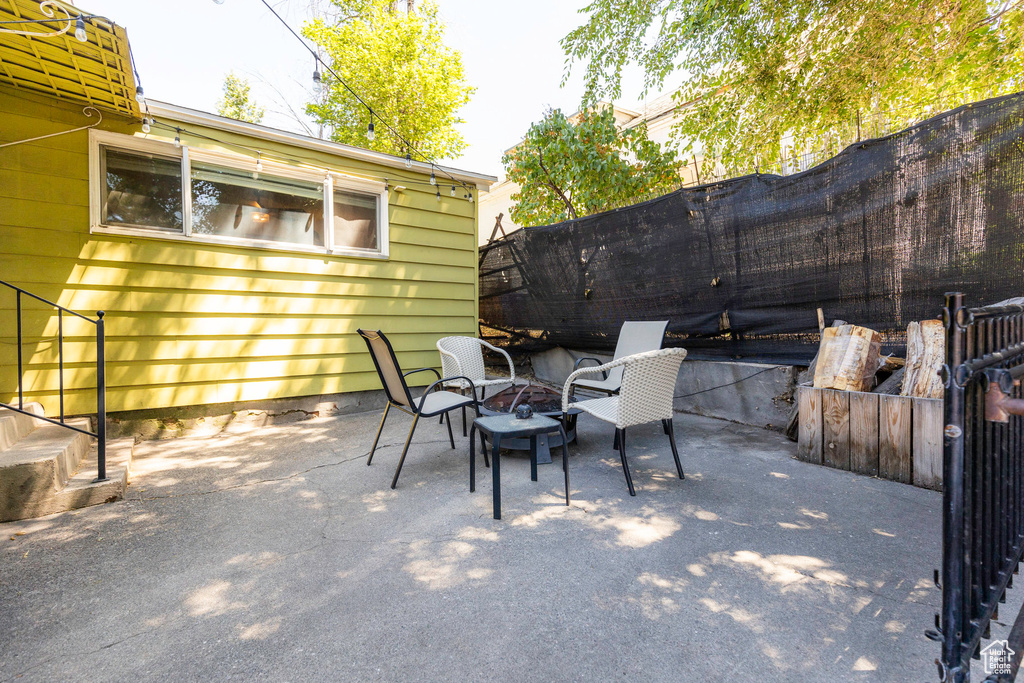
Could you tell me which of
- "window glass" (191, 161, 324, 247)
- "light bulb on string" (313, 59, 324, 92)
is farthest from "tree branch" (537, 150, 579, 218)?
"window glass" (191, 161, 324, 247)

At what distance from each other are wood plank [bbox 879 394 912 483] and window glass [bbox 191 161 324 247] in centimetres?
479

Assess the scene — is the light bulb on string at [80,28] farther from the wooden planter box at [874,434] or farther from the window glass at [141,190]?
the wooden planter box at [874,434]

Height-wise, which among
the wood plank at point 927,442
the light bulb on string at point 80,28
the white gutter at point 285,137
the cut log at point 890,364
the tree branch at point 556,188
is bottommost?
the wood plank at point 927,442

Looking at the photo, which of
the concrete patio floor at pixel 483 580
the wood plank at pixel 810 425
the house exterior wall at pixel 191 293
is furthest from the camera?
the house exterior wall at pixel 191 293

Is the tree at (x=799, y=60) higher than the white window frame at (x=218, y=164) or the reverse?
higher

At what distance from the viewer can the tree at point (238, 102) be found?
16.0 m

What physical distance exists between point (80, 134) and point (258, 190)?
124 centimetres

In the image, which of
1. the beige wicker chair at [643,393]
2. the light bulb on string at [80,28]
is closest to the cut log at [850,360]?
the beige wicker chair at [643,393]

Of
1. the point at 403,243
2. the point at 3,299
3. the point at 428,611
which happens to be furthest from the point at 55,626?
the point at 403,243

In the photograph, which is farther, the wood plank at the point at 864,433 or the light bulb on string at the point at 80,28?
the wood plank at the point at 864,433

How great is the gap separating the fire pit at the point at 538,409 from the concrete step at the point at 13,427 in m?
2.80

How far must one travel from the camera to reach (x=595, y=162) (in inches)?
249

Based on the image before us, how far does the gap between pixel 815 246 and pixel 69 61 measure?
203 inches

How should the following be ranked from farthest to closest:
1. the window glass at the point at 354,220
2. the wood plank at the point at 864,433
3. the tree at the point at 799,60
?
the window glass at the point at 354,220 < the tree at the point at 799,60 < the wood plank at the point at 864,433
